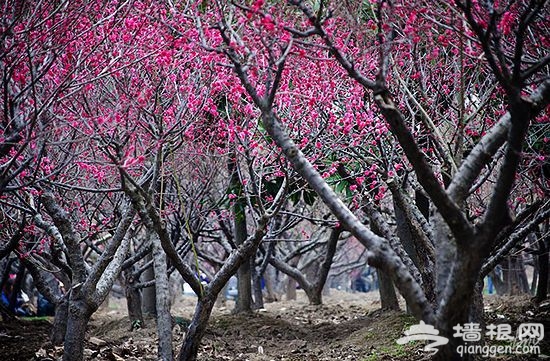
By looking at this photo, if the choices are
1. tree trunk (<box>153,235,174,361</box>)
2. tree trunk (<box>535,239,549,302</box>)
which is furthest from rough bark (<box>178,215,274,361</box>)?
tree trunk (<box>535,239,549,302</box>)

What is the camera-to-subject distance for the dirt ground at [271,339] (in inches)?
323

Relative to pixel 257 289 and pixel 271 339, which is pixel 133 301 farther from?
pixel 257 289

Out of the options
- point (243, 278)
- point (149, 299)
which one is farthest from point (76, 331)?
point (149, 299)

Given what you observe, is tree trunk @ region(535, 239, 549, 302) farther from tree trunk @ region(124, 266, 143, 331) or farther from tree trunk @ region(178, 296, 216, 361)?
tree trunk @ region(124, 266, 143, 331)

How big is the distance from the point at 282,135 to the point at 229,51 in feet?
2.96

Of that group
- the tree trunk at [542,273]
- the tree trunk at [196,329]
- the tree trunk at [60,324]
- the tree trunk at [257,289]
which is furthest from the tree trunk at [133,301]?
the tree trunk at [542,273]

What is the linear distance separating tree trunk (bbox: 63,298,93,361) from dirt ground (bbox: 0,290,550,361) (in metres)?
1.04

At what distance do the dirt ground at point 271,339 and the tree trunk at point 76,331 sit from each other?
1.04m

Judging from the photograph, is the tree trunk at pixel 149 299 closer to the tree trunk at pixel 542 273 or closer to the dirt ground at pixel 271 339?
the dirt ground at pixel 271 339

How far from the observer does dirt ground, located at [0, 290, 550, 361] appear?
8.21m

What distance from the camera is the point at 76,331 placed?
22.5ft

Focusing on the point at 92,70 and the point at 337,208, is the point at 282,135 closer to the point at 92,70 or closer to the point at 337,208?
the point at 337,208

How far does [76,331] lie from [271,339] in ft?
14.3

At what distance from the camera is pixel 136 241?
13.9 m
